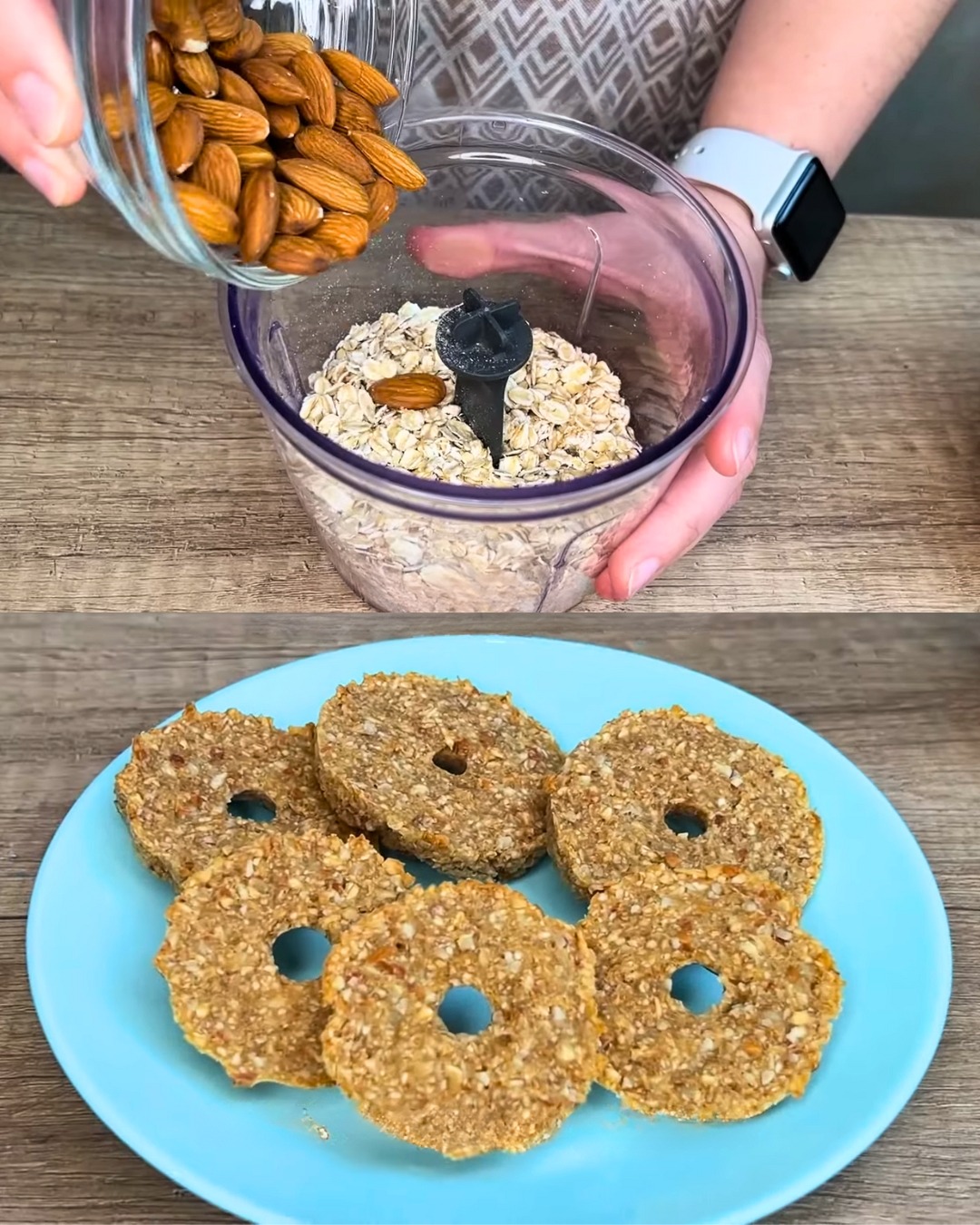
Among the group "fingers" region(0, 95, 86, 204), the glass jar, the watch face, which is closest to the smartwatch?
the watch face

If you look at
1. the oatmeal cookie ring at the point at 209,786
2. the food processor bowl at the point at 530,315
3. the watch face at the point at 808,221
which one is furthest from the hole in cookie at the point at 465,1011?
the watch face at the point at 808,221

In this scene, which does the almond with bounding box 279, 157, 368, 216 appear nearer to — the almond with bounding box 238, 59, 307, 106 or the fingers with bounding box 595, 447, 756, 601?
the almond with bounding box 238, 59, 307, 106

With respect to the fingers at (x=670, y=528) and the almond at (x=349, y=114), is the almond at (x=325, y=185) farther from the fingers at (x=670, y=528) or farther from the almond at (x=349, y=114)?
the fingers at (x=670, y=528)

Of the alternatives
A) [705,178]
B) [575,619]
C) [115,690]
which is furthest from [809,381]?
[115,690]

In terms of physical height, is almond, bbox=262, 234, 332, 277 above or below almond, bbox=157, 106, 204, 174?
below

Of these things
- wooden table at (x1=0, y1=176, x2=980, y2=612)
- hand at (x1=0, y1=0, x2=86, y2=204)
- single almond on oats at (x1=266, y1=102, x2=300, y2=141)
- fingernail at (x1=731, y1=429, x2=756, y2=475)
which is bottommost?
wooden table at (x1=0, y1=176, x2=980, y2=612)

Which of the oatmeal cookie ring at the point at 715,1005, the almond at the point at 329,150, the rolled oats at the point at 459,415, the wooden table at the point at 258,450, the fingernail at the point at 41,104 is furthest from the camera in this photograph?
the wooden table at the point at 258,450
